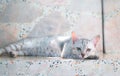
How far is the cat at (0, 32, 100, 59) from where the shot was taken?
233cm

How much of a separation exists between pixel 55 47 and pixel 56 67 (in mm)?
162

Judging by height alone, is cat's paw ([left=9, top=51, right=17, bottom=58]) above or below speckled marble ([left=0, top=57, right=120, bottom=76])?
above

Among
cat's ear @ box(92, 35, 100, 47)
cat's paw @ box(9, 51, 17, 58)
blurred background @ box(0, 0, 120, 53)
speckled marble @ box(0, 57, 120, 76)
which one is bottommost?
speckled marble @ box(0, 57, 120, 76)

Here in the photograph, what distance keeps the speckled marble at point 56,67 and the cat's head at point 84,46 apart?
0.06m

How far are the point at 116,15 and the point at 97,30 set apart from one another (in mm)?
190

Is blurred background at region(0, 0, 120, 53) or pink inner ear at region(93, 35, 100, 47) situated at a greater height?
blurred background at region(0, 0, 120, 53)

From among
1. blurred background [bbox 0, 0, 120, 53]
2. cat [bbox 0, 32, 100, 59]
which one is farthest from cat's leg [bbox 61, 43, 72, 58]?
blurred background [bbox 0, 0, 120, 53]

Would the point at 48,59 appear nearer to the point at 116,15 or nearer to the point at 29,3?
the point at 29,3

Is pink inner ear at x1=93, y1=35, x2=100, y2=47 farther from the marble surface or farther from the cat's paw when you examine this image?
the cat's paw

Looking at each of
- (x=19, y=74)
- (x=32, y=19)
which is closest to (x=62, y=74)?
(x=19, y=74)

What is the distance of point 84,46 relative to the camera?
7.65 feet

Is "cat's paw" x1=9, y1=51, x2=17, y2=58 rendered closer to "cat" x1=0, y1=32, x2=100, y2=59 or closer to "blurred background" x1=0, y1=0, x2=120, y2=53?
"cat" x1=0, y1=32, x2=100, y2=59

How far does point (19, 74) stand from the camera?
7.74ft

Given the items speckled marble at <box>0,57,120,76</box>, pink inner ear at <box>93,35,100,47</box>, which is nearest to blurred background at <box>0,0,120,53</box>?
pink inner ear at <box>93,35,100,47</box>
